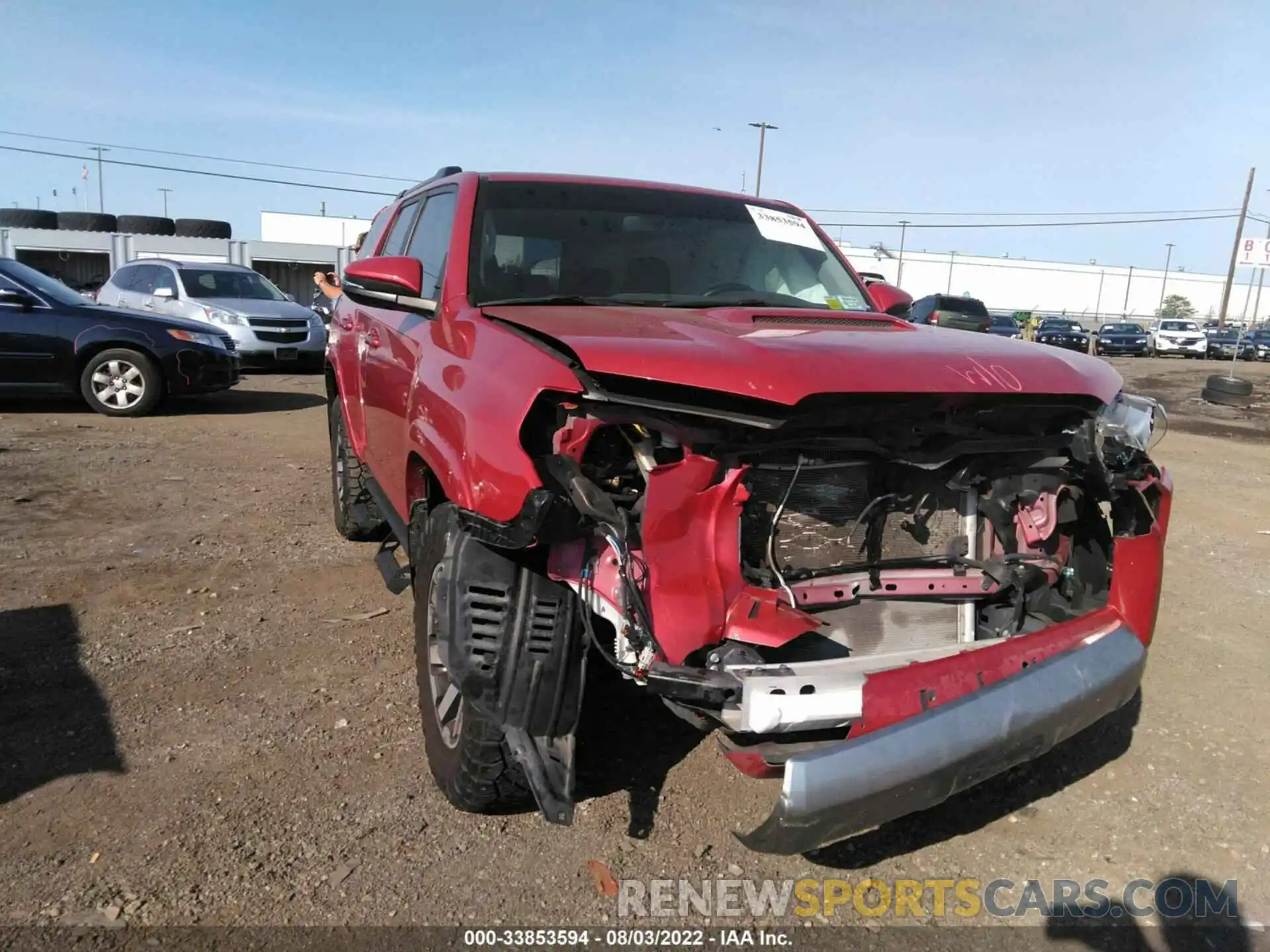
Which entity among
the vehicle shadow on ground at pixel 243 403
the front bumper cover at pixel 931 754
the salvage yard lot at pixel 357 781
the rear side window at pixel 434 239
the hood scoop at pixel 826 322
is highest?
the rear side window at pixel 434 239

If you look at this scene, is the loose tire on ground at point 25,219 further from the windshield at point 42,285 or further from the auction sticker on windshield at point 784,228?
the auction sticker on windshield at point 784,228

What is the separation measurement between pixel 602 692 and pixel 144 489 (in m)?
4.50

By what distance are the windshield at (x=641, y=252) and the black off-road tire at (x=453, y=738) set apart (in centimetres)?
99

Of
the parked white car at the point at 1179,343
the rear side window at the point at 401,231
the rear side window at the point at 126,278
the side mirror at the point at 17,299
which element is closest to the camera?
the rear side window at the point at 401,231

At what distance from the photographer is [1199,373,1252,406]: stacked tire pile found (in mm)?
16094

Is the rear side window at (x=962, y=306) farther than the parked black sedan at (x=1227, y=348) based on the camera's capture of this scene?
No

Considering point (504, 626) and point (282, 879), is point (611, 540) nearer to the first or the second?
point (504, 626)

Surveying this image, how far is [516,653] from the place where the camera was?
95.0 inches

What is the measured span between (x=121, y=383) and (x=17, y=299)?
1.18 m

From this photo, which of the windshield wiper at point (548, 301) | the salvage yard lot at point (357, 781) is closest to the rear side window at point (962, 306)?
the salvage yard lot at point (357, 781)

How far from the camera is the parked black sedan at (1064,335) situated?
33.8 metres

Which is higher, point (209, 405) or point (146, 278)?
point (146, 278)

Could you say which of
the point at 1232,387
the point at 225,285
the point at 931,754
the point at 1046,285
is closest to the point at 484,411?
the point at 931,754

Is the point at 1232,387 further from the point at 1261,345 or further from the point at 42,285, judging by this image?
the point at 1261,345
